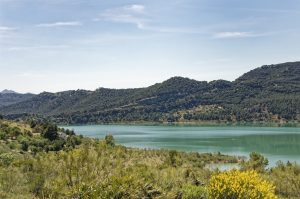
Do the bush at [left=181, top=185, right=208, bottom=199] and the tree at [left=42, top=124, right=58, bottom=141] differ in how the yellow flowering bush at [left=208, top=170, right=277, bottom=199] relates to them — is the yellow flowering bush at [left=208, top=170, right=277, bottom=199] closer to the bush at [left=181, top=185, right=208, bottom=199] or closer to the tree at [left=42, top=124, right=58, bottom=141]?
the bush at [left=181, top=185, right=208, bottom=199]

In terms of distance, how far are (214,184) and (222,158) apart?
64560 millimetres

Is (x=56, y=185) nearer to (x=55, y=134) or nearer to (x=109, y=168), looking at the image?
(x=109, y=168)

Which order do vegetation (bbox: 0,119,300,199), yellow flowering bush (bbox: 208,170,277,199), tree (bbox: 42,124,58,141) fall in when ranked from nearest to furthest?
1. vegetation (bbox: 0,119,300,199)
2. yellow flowering bush (bbox: 208,170,277,199)
3. tree (bbox: 42,124,58,141)

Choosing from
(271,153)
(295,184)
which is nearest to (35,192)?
(295,184)

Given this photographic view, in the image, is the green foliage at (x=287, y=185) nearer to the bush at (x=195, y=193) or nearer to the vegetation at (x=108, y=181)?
the vegetation at (x=108, y=181)

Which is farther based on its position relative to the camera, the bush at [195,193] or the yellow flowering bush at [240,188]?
the bush at [195,193]

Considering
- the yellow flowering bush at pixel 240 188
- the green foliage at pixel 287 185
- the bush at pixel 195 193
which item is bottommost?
the green foliage at pixel 287 185

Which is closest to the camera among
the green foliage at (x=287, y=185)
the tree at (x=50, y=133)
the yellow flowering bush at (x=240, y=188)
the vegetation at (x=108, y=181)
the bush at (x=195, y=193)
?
the vegetation at (x=108, y=181)

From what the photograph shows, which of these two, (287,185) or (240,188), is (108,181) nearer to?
(240,188)

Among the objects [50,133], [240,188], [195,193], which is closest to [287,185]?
[195,193]

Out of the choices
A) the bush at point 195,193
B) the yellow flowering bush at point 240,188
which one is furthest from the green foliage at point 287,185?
the yellow flowering bush at point 240,188

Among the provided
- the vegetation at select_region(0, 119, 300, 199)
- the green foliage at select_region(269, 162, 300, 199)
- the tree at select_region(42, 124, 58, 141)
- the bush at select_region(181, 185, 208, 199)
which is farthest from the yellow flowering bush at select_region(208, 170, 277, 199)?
the tree at select_region(42, 124, 58, 141)

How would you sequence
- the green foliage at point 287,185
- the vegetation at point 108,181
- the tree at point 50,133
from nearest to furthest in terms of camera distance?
1. the vegetation at point 108,181
2. the green foliage at point 287,185
3. the tree at point 50,133

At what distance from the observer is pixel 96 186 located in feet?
50.2
